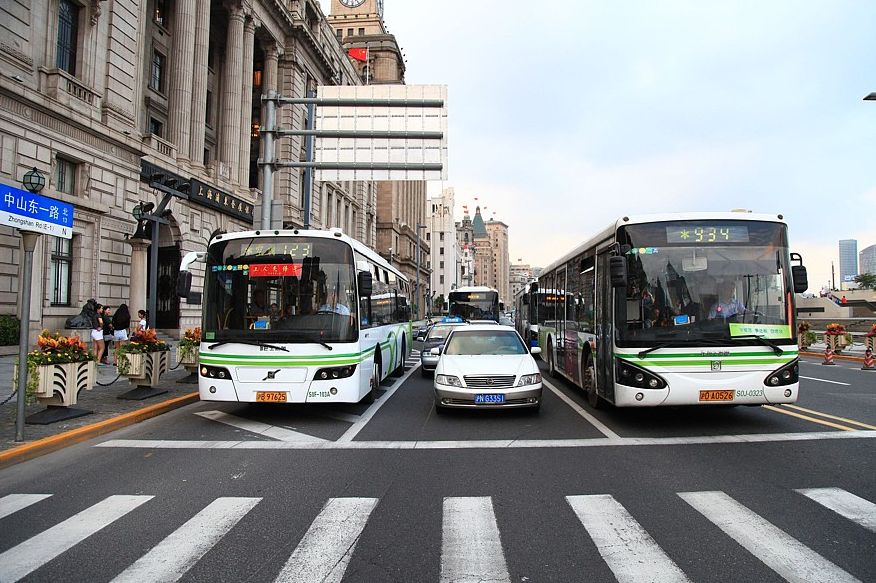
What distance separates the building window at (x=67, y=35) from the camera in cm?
2058

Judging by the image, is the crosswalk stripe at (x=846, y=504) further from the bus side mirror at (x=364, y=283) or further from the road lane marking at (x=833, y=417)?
the bus side mirror at (x=364, y=283)

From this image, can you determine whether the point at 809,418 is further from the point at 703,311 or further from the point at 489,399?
the point at 489,399

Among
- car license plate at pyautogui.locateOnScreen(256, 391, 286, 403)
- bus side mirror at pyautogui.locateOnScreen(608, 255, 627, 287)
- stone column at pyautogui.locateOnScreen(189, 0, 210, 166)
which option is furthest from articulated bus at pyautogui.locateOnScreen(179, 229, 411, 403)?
stone column at pyautogui.locateOnScreen(189, 0, 210, 166)

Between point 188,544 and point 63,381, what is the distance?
571cm

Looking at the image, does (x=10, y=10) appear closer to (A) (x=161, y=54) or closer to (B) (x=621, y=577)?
(A) (x=161, y=54)

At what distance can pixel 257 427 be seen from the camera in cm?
892

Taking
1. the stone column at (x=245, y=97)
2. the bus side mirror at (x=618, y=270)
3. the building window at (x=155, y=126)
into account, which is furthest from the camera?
the stone column at (x=245, y=97)

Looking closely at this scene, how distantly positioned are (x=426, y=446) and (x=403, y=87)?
451 inches

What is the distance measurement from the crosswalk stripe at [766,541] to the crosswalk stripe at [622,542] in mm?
653

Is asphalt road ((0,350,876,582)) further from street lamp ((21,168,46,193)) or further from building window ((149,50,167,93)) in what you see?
building window ((149,50,167,93))

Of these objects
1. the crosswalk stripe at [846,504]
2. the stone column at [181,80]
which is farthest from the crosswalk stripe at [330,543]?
the stone column at [181,80]

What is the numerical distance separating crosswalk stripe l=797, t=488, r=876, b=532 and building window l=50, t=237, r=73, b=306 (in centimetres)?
2219

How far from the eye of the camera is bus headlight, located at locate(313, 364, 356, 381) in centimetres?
Result: 893

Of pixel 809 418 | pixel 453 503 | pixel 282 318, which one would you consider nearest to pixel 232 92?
pixel 282 318
